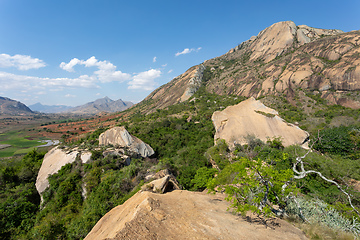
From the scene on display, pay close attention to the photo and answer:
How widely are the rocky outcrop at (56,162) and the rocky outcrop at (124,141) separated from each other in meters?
5.40

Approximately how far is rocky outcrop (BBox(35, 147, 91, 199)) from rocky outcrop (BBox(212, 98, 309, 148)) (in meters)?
22.6

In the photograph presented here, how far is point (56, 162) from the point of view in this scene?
21297 millimetres

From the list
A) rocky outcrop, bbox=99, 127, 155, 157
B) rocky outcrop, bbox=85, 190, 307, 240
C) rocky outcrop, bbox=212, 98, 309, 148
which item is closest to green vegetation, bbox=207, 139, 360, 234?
rocky outcrop, bbox=85, 190, 307, 240

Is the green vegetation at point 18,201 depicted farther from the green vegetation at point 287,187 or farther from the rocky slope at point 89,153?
the green vegetation at point 287,187

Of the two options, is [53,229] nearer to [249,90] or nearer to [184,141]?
[184,141]

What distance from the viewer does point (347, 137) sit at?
23125mm

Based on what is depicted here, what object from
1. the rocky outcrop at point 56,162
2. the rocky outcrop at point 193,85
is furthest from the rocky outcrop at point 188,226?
the rocky outcrop at point 193,85

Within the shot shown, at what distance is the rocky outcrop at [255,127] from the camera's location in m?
25.3

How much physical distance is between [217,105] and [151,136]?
33.1 metres

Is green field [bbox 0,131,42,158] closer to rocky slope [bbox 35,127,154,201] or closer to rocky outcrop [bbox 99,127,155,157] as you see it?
rocky slope [bbox 35,127,154,201]

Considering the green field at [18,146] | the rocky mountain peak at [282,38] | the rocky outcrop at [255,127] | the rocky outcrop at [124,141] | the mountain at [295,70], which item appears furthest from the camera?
the rocky mountain peak at [282,38]

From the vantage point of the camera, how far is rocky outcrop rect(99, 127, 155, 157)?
25047 millimetres

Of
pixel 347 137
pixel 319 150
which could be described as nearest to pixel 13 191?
pixel 319 150

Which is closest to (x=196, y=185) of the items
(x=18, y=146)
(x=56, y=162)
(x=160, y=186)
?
(x=160, y=186)
